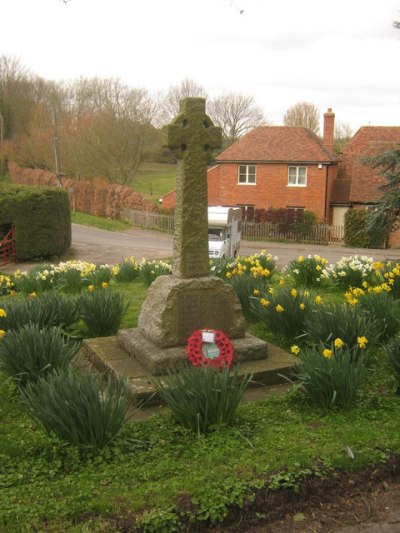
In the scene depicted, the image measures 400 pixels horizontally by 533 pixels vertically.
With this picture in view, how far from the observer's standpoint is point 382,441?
4.70 m

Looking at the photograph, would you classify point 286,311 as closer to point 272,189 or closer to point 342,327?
point 342,327

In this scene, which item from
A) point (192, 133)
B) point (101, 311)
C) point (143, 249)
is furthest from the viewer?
point (143, 249)

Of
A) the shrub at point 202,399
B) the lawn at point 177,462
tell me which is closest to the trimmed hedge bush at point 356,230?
the lawn at point 177,462

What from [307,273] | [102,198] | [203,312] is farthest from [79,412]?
[102,198]

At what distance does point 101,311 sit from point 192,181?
225 cm

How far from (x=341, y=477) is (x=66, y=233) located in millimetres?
24615

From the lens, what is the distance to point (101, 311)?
749cm

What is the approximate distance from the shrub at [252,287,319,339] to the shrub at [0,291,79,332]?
2421mm

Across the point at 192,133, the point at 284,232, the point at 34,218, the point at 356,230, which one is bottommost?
the point at 284,232

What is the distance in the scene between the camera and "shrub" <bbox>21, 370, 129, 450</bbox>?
14.1ft

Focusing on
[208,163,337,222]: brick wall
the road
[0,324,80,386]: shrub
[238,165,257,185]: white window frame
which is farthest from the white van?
[0,324,80,386]: shrub

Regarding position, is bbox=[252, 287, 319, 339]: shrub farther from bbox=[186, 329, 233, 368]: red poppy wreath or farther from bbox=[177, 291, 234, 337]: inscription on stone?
bbox=[186, 329, 233, 368]: red poppy wreath

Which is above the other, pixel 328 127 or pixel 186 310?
pixel 328 127

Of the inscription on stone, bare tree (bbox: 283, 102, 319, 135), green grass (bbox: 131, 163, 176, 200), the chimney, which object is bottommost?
the inscription on stone
